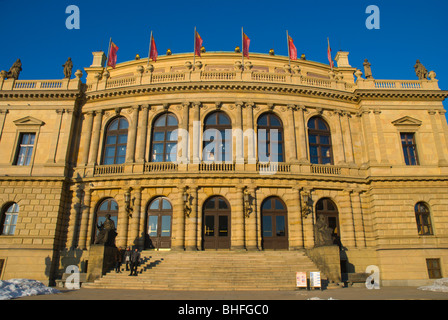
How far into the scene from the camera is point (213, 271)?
1903cm

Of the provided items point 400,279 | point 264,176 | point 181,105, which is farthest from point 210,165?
point 400,279

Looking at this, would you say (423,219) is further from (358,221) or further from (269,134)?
(269,134)

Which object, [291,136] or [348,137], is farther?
[348,137]

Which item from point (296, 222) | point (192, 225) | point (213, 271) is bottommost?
point (213, 271)

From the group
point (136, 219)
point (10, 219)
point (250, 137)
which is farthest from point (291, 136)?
point (10, 219)

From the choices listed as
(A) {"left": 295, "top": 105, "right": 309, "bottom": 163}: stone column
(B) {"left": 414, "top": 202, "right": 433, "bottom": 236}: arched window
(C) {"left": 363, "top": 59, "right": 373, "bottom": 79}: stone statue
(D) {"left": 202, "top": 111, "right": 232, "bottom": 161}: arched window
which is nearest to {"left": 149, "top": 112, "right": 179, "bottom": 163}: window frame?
(D) {"left": 202, "top": 111, "right": 232, "bottom": 161}: arched window

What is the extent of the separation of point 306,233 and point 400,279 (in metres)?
7.17

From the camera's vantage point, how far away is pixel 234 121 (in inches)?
1033

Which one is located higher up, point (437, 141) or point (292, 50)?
point (292, 50)

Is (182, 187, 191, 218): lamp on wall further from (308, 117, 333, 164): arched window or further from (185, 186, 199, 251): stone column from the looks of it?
(308, 117, 333, 164): arched window

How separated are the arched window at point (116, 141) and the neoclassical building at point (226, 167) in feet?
0.39

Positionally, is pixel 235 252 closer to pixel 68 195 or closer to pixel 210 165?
pixel 210 165

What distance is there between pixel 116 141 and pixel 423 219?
25.4m

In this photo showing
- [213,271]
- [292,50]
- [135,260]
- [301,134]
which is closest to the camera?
[135,260]
